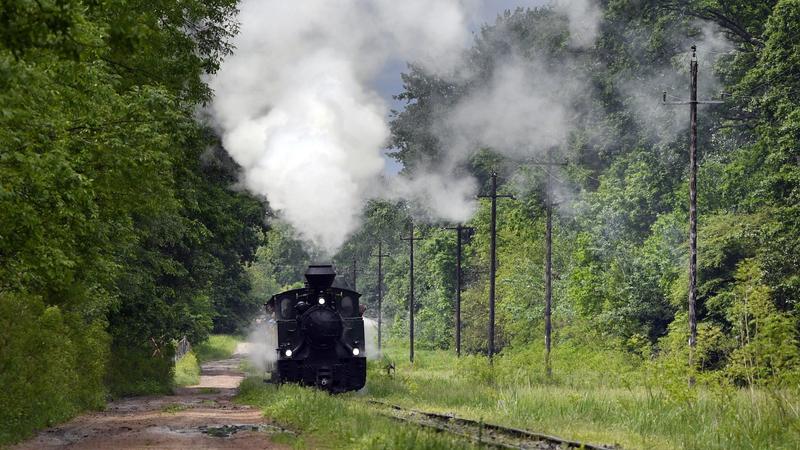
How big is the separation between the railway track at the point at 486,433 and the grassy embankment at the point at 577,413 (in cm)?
54

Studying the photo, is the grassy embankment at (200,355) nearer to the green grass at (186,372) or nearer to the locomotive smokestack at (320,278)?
the green grass at (186,372)

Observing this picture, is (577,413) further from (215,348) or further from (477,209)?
(215,348)

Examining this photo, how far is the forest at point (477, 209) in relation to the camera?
1717 cm

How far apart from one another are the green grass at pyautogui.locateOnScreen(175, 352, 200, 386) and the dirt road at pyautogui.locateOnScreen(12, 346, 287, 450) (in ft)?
49.8

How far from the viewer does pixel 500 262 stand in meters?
70.6

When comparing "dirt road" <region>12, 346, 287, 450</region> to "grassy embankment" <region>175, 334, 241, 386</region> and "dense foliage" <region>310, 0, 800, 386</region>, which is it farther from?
"grassy embankment" <region>175, 334, 241, 386</region>

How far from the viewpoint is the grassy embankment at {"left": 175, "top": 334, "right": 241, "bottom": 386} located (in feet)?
159

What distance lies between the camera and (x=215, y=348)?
82.2m

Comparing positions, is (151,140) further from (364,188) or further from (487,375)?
(364,188)

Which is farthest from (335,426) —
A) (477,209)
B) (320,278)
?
(477,209)

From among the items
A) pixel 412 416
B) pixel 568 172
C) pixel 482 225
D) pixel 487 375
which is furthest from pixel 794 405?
pixel 482 225

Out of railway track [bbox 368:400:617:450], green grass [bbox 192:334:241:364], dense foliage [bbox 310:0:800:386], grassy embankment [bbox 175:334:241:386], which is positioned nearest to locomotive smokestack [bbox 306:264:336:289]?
railway track [bbox 368:400:617:450]

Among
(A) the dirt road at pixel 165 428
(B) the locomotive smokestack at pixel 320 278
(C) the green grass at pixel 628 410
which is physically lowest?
(A) the dirt road at pixel 165 428

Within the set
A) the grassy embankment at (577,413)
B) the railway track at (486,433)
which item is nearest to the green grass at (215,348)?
the grassy embankment at (577,413)
